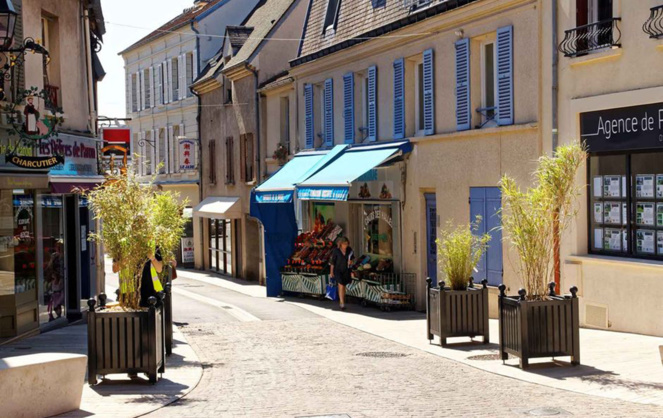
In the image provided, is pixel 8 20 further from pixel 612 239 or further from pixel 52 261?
pixel 612 239

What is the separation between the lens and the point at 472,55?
63.8ft

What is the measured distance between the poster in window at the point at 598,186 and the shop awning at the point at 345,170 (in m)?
6.24

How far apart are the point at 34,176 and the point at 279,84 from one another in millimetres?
15164

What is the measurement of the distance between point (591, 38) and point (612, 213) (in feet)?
9.07

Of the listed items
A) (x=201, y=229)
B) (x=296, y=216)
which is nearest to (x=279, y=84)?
(x=296, y=216)

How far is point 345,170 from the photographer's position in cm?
2261

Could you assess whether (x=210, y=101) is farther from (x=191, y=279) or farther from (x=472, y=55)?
(x=472, y=55)

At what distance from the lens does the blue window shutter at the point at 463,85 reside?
1945 cm

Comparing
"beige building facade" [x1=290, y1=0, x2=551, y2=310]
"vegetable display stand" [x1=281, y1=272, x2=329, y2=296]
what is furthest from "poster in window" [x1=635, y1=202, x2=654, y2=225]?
"vegetable display stand" [x1=281, y1=272, x2=329, y2=296]

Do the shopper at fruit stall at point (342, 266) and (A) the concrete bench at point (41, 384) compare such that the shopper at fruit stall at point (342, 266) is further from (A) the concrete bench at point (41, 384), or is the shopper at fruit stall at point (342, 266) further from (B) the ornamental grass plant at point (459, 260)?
(A) the concrete bench at point (41, 384)

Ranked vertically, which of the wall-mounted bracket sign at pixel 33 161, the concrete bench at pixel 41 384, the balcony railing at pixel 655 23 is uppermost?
the balcony railing at pixel 655 23

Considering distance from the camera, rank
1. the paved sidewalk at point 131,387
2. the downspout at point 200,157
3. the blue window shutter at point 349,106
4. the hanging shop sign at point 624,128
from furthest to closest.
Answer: the downspout at point 200,157
the blue window shutter at point 349,106
the hanging shop sign at point 624,128
the paved sidewalk at point 131,387

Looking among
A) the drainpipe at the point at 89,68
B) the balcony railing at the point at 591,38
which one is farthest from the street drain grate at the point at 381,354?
the drainpipe at the point at 89,68

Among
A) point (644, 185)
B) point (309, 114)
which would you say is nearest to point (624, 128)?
point (644, 185)
